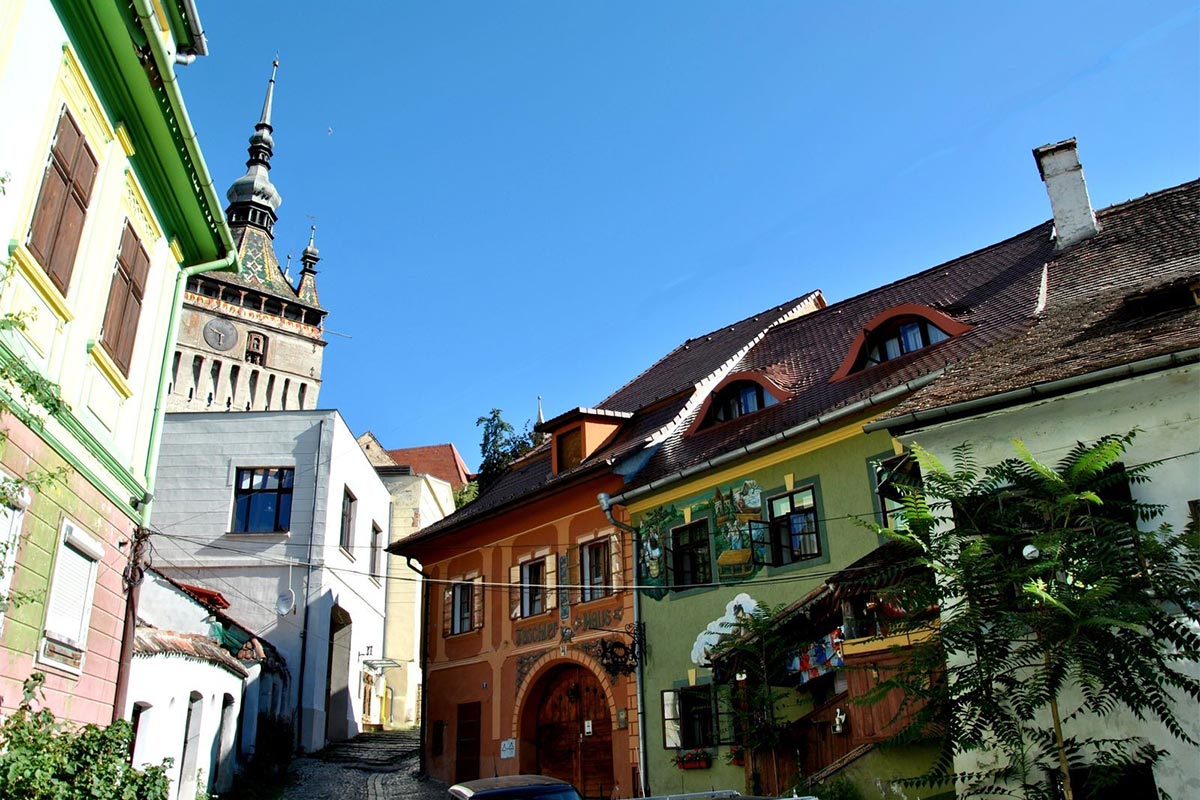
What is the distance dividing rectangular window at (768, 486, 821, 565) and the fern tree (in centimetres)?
755

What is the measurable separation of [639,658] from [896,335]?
778 cm

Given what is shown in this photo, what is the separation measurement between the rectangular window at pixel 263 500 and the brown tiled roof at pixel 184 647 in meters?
8.85

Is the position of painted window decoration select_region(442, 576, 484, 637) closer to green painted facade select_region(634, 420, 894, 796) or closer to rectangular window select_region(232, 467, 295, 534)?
rectangular window select_region(232, 467, 295, 534)

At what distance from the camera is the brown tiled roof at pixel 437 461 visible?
69188 millimetres

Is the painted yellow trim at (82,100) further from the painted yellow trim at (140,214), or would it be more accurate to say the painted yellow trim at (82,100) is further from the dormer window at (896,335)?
the dormer window at (896,335)

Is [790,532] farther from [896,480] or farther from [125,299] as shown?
[125,299]

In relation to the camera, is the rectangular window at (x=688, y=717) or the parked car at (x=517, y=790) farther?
the rectangular window at (x=688, y=717)

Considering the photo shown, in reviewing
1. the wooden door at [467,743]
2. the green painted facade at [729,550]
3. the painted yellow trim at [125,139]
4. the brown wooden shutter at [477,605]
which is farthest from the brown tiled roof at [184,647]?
the green painted facade at [729,550]

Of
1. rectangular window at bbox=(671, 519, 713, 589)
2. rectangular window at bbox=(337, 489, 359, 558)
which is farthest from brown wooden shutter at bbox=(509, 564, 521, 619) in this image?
rectangular window at bbox=(337, 489, 359, 558)

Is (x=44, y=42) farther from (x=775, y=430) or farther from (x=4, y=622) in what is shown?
(x=775, y=430)

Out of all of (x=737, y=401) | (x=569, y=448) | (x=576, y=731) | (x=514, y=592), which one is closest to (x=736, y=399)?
(x=737, y=401)

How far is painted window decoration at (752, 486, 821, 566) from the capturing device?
1720cm

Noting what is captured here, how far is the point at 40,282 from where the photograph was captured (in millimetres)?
8938

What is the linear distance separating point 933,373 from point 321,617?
17628mm
